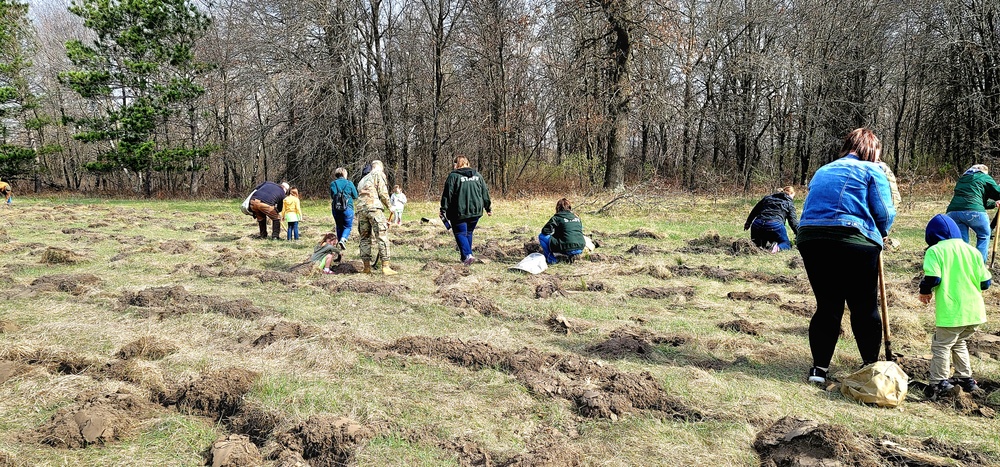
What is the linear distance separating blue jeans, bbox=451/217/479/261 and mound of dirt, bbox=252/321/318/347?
158 inches

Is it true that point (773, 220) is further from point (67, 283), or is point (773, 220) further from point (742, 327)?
point (67, 283)

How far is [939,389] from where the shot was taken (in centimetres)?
401

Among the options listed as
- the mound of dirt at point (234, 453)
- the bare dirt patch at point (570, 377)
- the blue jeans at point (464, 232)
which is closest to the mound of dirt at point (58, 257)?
the blue jeans at point (464, 232)

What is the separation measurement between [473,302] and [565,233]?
330 cm

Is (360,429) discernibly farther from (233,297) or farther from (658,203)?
(658,203)

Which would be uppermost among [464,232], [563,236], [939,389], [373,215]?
[373,215]

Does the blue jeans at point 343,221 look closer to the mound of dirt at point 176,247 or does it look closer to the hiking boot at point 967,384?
the mound of dirt at point 176,247

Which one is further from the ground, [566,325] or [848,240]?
[848,240]

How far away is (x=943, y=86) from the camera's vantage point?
27.3 meters

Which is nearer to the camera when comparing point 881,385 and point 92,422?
point 92,422

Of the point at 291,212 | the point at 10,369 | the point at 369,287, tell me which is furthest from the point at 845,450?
the point at 291,212

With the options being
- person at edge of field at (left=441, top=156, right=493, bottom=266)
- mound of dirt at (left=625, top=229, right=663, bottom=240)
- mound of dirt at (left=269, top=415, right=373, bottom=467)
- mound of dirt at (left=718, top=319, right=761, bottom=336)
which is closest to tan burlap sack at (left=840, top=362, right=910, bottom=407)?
mound of dirt at (left=718, top=319, right=761, bottom=336)

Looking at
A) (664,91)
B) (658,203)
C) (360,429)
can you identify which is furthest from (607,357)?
(664,91)

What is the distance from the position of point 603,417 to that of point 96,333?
4.70 m
